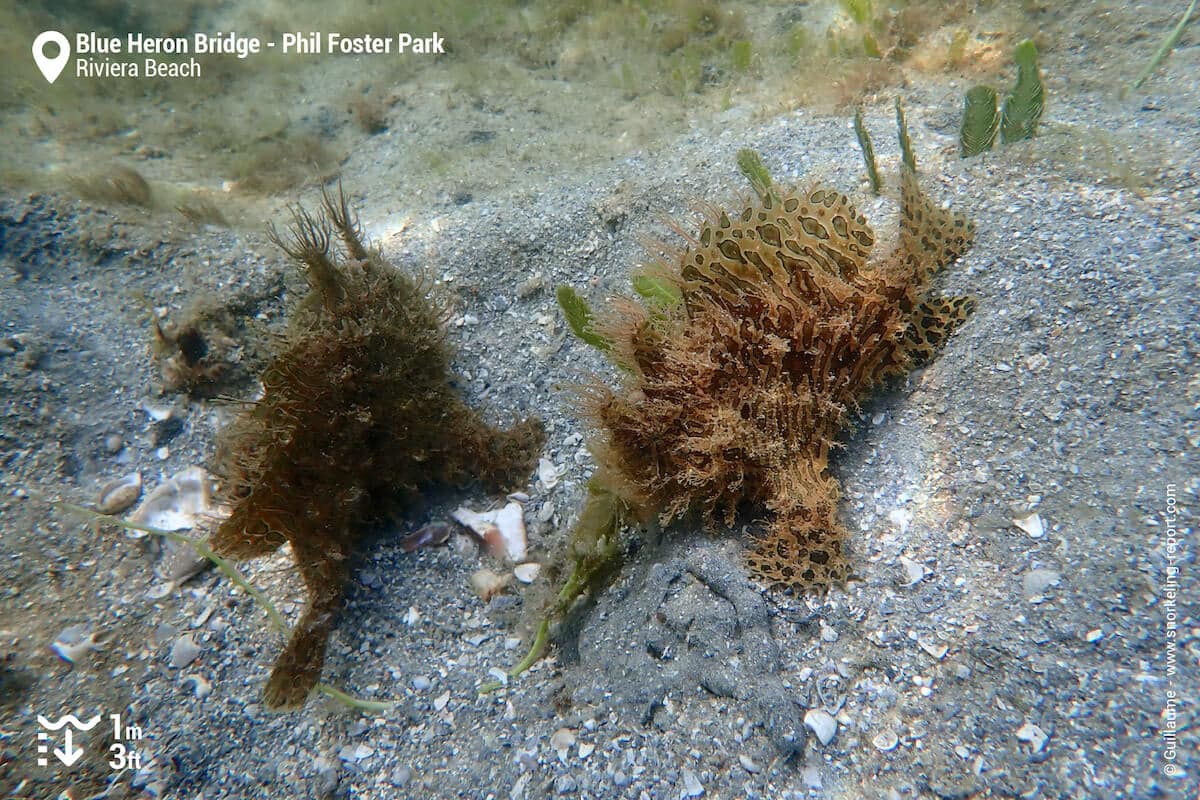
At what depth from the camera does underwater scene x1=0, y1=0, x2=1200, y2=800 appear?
2123 mm

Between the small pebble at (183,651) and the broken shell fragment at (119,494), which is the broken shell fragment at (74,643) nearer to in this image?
the small pebble at (183,651)

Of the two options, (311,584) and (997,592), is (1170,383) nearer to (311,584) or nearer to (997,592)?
(997,592)

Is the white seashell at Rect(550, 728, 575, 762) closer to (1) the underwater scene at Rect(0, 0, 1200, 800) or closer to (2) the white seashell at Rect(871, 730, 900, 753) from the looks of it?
(1) the underwater scene at Rect(0, 0, 1200, 800)

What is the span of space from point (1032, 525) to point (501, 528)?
2613 millimetres

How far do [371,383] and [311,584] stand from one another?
1.13 meters

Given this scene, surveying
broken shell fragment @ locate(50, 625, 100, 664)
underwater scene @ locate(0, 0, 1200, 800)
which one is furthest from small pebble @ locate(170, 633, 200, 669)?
broken shell fragment @ locate(50, 625, 100, 664)

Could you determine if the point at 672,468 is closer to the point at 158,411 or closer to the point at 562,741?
the point at 562,741

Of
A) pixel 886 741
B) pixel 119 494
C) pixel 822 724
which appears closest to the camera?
pixel 886 741

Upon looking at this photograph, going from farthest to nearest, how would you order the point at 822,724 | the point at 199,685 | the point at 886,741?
the point at 199,685 < the point at 822,724 < the point at 886,741

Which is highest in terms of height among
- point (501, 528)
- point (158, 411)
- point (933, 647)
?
point (158, 411)

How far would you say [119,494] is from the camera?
3.59 metres

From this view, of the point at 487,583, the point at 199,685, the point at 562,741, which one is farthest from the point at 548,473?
the point at 199,685

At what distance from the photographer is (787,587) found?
8.13 ft

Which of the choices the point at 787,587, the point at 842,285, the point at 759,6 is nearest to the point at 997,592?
the point at 787,587
